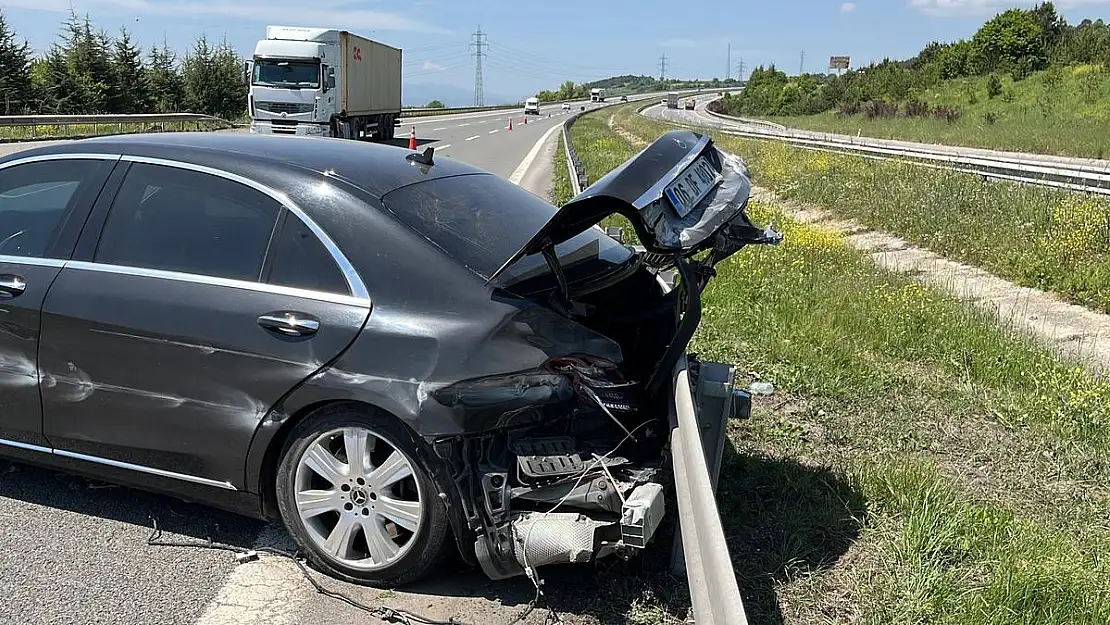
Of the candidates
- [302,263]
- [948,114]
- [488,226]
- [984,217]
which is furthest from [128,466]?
[948,114]

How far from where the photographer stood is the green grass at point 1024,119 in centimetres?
3188

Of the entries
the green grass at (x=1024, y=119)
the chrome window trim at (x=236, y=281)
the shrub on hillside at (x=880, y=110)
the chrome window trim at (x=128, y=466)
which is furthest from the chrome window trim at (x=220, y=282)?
the shrub on hillside at (x=880, y=110)

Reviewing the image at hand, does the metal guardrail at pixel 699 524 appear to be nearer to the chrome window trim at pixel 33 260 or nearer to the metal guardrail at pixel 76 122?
the chrome window trim at pixel 33 260

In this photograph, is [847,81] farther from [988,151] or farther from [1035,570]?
[1035,570]

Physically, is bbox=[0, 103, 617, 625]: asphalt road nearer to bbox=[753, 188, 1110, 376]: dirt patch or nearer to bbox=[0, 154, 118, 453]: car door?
bbox=[0, 154, 118, 453]: car door

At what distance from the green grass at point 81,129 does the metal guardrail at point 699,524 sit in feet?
88.9

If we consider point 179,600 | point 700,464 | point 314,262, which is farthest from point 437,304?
point 179,600

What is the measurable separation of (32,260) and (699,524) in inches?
120

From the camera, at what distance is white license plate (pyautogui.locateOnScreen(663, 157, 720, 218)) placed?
354 centimetres

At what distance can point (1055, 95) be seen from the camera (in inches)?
1721

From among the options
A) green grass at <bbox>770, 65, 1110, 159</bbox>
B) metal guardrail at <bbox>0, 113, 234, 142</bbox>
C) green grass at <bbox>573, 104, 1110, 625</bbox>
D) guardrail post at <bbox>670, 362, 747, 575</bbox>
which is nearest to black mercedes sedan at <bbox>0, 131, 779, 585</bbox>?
guardrail post at <bbox>670, 362, 747, 575</bbox>

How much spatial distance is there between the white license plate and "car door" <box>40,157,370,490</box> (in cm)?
118

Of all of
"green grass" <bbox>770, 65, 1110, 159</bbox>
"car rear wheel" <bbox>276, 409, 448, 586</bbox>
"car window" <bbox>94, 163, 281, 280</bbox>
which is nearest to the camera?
"car rear wheel" <bbox>276, 409, 448, 586</bbox>

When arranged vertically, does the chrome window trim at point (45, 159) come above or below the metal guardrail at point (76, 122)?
below
